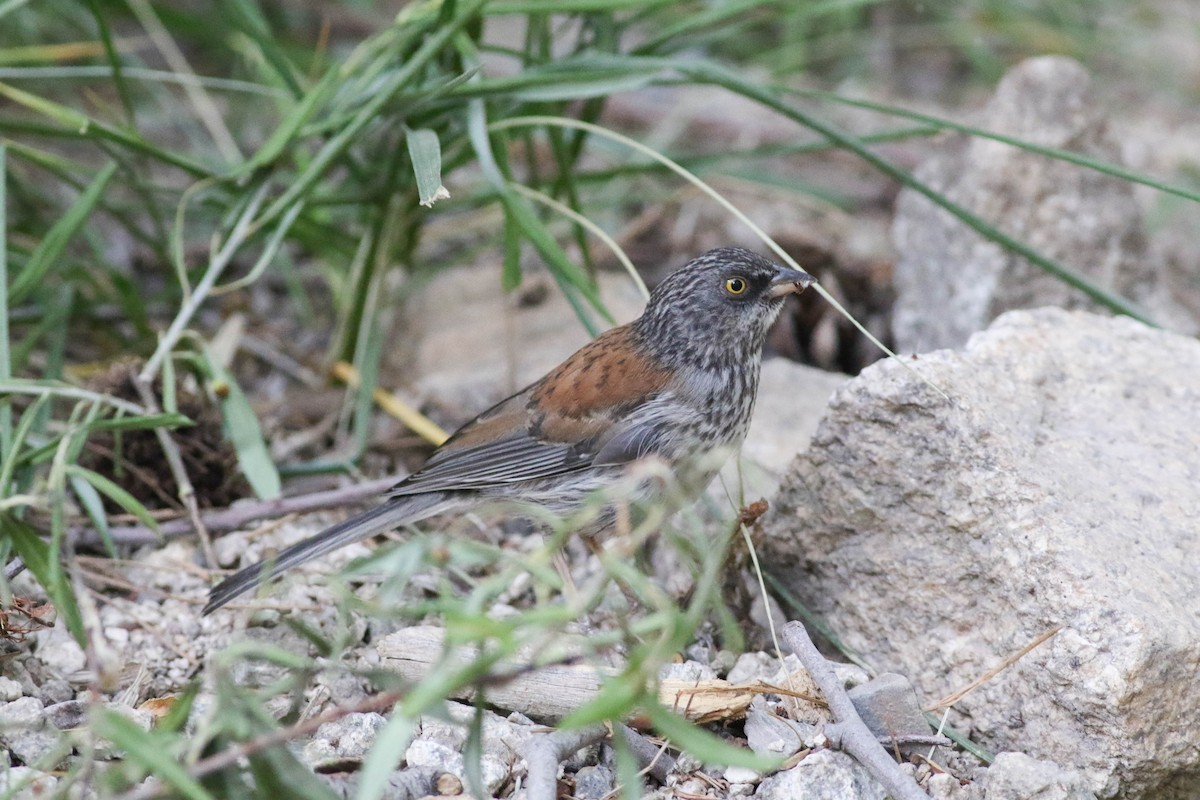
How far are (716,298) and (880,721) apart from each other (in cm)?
137

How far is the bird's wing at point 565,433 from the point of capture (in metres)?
3.41

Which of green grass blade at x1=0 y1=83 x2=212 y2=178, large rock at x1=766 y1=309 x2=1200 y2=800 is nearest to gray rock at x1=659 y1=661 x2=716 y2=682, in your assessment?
large rock at x1=766 y1=309 x2=1200 y2=800

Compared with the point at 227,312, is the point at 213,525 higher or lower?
lower

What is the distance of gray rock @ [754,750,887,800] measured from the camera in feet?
8.11

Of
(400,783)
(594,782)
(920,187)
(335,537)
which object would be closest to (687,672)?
(594,782)

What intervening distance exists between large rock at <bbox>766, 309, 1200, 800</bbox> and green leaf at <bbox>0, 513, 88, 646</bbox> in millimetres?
1704

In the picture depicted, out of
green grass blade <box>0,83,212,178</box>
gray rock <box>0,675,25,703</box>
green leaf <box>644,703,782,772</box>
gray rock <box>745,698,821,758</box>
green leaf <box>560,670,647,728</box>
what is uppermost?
green grass blade <box>0,83,212,178</box>

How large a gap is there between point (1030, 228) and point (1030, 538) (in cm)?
202

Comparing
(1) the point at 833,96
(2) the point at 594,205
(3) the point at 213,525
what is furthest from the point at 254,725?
(2) the point at 594,205

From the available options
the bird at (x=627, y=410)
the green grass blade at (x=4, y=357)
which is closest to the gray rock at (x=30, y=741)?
the green grass blade at (x=4, y=357)

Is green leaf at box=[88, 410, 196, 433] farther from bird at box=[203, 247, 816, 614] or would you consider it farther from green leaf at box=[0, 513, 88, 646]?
bird at box=[203, 247, 816, 614]

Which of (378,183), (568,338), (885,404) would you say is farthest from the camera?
(568,338)

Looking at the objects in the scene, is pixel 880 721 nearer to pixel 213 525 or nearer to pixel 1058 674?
pixel 1058 674

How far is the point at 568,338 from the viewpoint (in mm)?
4648
